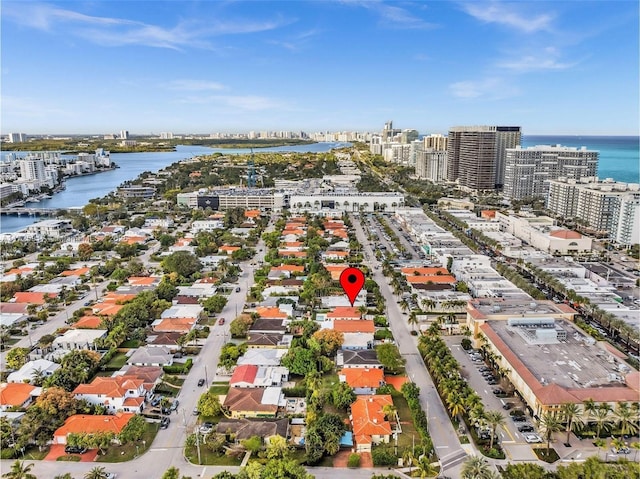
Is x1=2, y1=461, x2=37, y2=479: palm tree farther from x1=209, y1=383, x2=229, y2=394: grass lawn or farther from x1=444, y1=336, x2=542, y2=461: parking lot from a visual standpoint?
x1=444, y1=336, x2=542, y2=461: parking lot

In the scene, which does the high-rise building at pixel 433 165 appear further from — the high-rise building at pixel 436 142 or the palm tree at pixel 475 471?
the palm tree at pixel 475 471

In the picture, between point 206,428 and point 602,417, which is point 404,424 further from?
point 206,428

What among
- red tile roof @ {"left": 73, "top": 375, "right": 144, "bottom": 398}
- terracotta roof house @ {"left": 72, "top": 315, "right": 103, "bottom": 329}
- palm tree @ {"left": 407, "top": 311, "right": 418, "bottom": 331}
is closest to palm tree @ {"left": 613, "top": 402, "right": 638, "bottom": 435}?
palm tree @ {"left": 407, "top": 311, "right": 418, "bottom": 331}

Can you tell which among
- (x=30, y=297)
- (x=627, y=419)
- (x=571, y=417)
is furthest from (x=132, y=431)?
(x=30, y=297)

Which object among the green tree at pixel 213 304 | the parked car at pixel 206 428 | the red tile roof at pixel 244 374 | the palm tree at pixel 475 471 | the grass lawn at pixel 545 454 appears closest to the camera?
the palm tree at pixel 475 471

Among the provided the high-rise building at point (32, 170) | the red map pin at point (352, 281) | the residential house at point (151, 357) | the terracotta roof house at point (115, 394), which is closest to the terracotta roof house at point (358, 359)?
the red map pin at point (352, 281)

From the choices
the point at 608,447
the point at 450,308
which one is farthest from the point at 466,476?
the point at 450,308

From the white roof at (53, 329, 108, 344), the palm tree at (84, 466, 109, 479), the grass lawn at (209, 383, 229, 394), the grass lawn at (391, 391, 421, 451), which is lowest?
the grass lawn at (391, 391, 421, 451)
